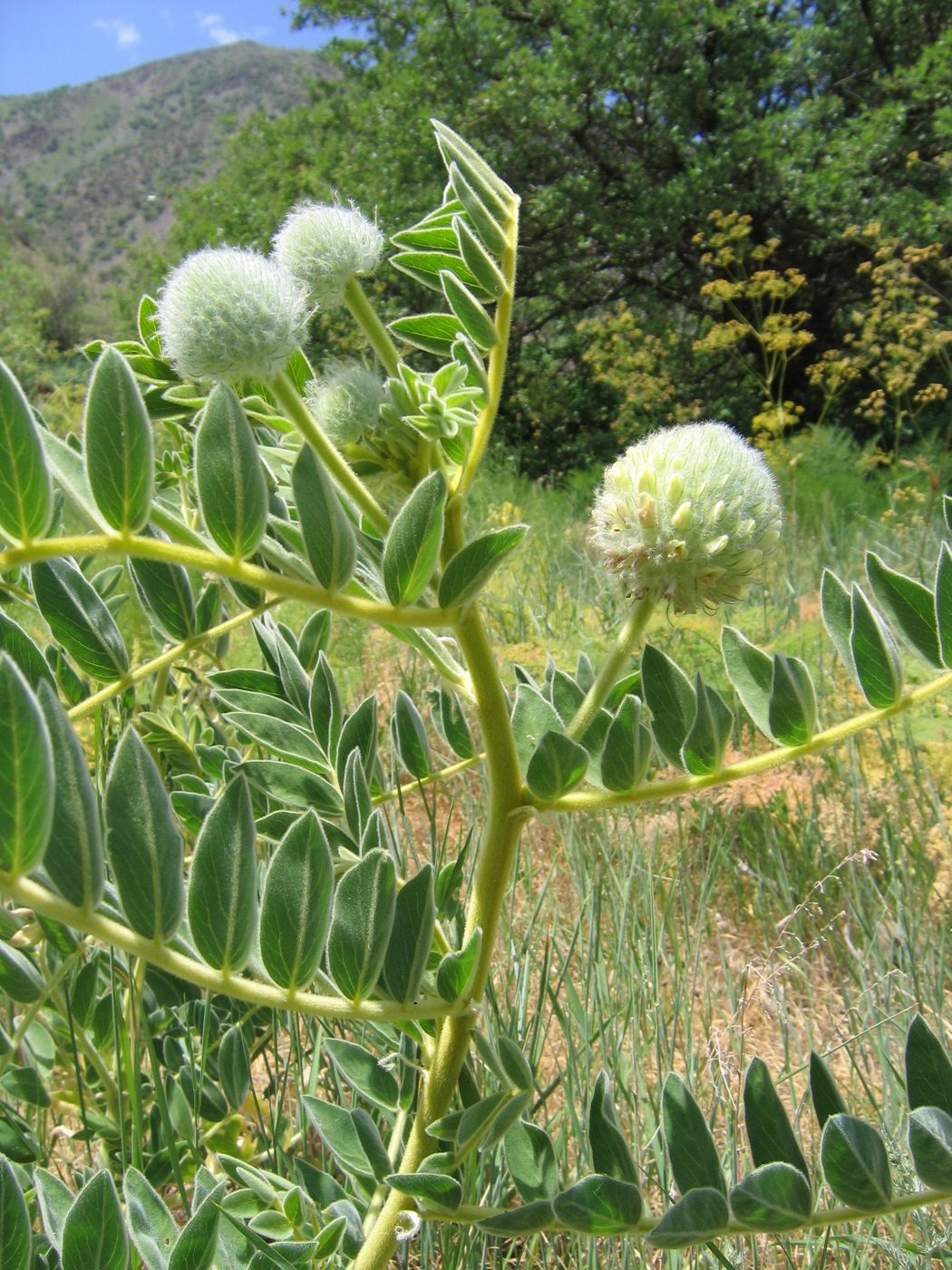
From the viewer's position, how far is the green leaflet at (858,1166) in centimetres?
48

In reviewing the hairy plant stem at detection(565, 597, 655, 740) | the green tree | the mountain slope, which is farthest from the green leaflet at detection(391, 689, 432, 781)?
the mountain slope

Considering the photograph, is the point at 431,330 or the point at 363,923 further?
the point at 431,330

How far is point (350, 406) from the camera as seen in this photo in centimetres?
56

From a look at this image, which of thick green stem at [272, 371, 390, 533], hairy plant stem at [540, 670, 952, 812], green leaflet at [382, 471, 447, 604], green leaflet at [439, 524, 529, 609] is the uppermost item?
thick green stem at [272, 371, 390, 533]

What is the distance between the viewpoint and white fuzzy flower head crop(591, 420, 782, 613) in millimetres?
559

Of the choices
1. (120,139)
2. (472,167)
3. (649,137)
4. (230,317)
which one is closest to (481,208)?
(472,167)

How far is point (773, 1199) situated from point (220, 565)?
0.42 meters

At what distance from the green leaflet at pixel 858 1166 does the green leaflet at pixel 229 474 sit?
0.41 metres

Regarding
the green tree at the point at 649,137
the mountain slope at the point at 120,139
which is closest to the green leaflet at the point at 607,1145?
the green tree at the point at 649,137

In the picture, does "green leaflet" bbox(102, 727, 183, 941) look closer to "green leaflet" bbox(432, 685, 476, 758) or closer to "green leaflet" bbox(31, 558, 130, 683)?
"green leaflet" bbox(31, 558, 130, 683)

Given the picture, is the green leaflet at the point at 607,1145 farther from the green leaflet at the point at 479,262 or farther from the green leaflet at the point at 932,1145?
the green leaflet at the point at 479,262

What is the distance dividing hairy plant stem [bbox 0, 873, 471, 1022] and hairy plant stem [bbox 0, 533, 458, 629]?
14 centimetres

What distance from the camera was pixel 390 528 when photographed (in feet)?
1.49

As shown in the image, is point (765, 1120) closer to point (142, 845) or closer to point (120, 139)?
point (142, 845)
